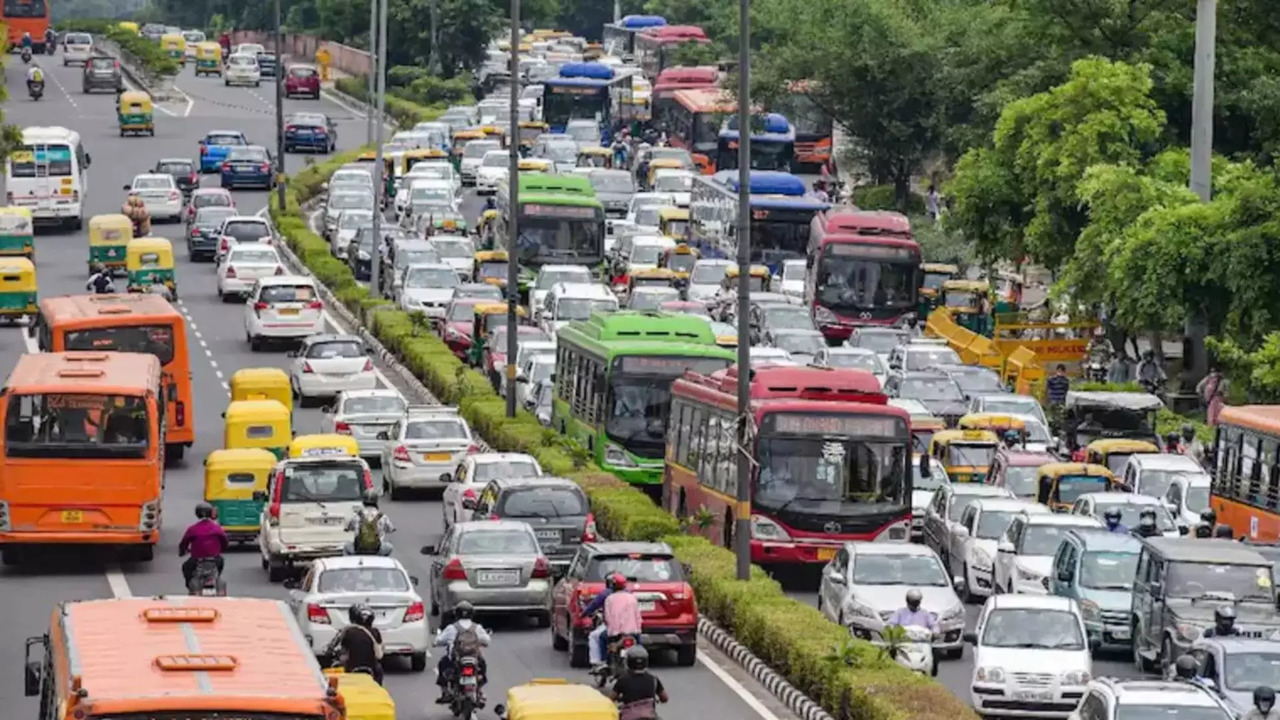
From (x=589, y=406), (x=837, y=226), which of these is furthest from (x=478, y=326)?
(x=589, y=406)

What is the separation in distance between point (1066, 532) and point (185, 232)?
49.5 m

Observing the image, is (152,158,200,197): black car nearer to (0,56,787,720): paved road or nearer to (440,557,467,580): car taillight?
(0,56,787,720): paved road

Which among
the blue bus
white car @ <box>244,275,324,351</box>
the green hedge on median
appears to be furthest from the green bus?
the blue bus

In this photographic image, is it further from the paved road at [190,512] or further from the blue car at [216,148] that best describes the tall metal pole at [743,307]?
the blue car at [216,148]

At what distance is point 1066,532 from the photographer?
36156mm

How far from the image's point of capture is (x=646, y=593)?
31578mm

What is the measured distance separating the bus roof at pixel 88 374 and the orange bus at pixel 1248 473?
14703mm

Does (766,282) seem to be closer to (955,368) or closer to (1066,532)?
(955,368)

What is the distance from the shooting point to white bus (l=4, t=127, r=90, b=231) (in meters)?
79.3

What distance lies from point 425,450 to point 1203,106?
65.1 ft

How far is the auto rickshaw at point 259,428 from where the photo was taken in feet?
150

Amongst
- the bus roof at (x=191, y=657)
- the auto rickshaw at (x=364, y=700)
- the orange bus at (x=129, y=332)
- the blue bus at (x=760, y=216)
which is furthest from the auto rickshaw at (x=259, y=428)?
the blue bus at (x=760, y=216)

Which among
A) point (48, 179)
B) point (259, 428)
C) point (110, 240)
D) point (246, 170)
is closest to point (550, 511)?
point (259, 428)

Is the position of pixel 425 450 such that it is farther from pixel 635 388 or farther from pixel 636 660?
pixel 636 660
